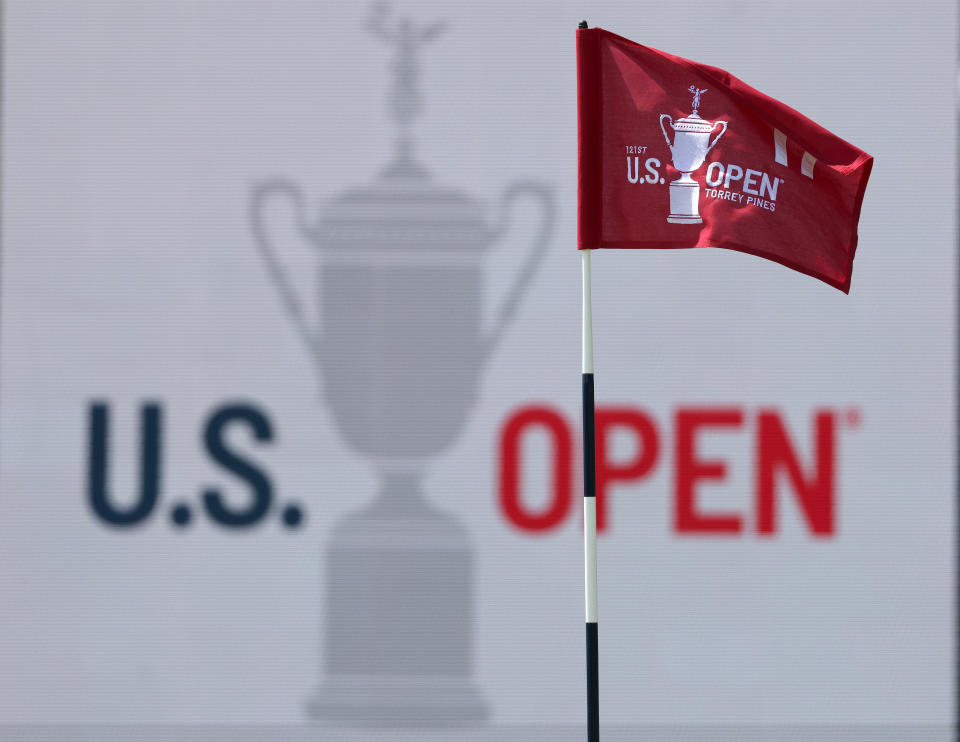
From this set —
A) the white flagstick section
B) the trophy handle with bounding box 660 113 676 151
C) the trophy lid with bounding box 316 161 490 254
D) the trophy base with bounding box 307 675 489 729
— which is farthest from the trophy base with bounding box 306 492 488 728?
the trophy handle with bounding box 660 113 676 151

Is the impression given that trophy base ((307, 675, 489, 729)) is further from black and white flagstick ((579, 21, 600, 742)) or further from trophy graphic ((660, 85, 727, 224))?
trophy graphic ((660, 85, 727, 224))

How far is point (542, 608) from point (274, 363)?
1755 millimetres

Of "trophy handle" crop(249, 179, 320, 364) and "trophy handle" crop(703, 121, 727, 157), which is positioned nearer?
"trophy handle" crop(703, 121, 727, 157)

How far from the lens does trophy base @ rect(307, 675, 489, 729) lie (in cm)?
664

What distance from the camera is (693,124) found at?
4613mm

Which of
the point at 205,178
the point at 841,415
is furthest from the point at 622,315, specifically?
the point at 205,178

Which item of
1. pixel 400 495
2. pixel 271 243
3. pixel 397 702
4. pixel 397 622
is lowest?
pixel 397 702

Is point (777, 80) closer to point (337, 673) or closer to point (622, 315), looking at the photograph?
point (622, 315)

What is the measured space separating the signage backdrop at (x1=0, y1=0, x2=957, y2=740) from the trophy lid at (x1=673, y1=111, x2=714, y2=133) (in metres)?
2.09

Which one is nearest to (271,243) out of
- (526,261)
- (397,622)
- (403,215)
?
(403,215)

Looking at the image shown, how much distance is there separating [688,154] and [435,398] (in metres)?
2.44

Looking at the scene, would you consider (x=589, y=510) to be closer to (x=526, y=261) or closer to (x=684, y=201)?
(x=684, y=201)

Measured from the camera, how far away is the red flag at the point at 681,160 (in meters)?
4.55

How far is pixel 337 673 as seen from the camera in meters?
6.63
